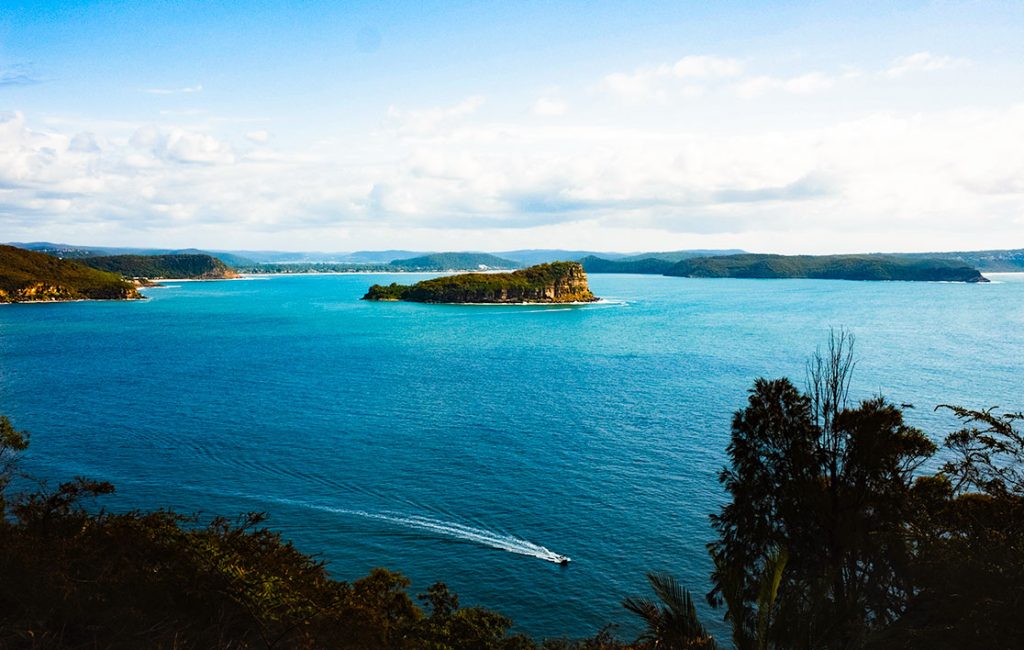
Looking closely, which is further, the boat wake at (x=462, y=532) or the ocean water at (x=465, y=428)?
the ocean water at (x=465, y=428)

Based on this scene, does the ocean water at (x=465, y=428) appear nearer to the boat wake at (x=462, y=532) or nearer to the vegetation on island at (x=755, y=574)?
the boat wake at (x=462, y=532)

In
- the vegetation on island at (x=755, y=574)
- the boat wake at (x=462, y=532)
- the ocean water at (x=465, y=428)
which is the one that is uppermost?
the vegetation on island at (x=755, y=574)

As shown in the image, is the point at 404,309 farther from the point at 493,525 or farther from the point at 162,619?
the point at 162,619

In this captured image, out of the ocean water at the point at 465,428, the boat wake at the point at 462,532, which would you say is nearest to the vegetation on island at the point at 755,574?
the ocean water at the point at 465,428

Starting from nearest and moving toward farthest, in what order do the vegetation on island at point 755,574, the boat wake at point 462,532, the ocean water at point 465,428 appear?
the vegetation on island at point 755,574, the boat wake at point 462,532, the ocean water at point 465,428

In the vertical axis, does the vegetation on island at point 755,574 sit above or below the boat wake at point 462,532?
above

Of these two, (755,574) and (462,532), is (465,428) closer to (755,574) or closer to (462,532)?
(462,532)
